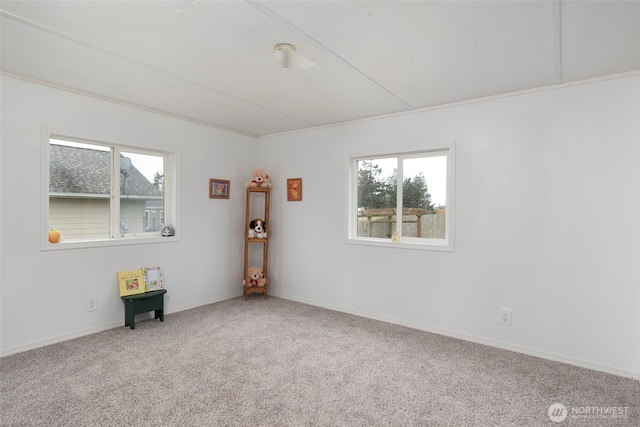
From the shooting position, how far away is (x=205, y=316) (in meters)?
3.73

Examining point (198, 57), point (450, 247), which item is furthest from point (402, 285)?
point (198, 57)

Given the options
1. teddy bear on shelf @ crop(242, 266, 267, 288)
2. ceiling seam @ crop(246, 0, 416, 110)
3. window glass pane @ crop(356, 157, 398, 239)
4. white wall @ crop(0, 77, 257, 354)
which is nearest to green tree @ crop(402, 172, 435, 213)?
window glass pane @ crop(356, 157, 398, 239)

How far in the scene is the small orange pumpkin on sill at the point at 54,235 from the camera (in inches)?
117

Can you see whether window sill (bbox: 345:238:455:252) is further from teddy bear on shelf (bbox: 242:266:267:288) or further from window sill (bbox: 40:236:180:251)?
window sill (bbox: 40:236:180:251)

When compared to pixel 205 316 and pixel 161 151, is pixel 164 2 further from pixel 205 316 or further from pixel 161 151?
pixel 205 316

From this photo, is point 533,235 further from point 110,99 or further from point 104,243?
point 110,99

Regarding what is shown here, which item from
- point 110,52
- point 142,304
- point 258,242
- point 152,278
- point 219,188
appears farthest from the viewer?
point 258,242

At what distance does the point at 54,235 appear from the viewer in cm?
300

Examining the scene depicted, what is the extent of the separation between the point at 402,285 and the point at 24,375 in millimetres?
3230

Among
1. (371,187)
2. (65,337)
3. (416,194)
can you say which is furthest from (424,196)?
(65,337)

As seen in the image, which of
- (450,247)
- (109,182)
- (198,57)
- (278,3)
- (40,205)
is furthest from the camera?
(109,182)

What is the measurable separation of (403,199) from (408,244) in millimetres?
519

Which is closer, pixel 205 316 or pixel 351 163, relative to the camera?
pixel 205 316

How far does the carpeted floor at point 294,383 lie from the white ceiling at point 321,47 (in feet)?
7.41
